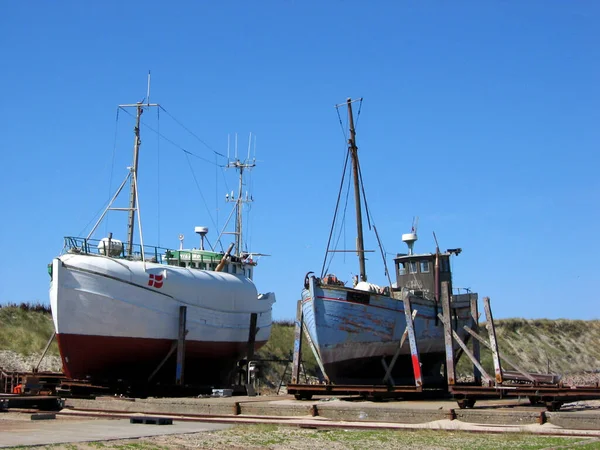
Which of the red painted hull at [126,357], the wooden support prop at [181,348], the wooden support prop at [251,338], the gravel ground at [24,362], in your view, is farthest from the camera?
the gravel ground at [24,362]

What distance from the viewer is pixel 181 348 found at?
34.0 meters

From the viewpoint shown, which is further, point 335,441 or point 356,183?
point 356,183

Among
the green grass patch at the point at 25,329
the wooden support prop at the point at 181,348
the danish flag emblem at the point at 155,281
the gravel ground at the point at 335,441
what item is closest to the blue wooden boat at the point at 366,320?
the wooden support prop at the point at 181,348

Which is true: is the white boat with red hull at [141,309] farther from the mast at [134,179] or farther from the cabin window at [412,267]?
the cabin window at [412,267]

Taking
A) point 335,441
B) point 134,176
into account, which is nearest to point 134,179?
point 134,176

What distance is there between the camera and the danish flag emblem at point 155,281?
3378 cm

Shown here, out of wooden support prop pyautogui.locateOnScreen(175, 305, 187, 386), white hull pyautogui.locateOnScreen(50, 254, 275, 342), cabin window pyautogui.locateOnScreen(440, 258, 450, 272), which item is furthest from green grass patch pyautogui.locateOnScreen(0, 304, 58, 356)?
cabin window pyautogui.locateOnScreen(440, 258, 450, 272)

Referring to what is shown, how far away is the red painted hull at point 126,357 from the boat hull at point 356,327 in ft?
22.3

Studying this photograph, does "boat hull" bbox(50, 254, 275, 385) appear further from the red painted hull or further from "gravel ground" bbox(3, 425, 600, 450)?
"gravel ground" bbox(3, 425, 600, 450)

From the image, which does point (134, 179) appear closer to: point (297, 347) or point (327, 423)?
point (297, 347)

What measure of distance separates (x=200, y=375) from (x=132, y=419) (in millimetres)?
20011

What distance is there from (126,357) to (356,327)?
33.3 ft

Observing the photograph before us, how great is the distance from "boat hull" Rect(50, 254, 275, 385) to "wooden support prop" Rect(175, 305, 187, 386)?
0.36m

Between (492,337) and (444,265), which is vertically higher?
(444,265)
